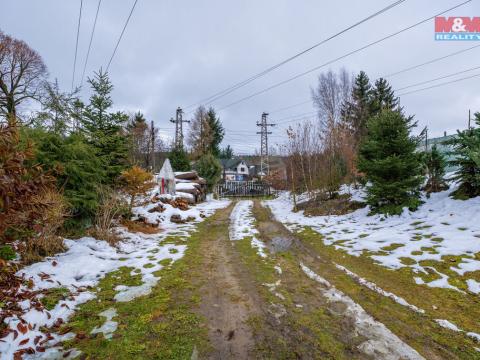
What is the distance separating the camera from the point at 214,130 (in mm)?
30781

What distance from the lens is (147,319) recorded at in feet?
9.34

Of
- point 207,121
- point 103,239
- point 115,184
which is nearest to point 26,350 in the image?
point 103,239

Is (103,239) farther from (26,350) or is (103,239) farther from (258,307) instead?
(258,307)

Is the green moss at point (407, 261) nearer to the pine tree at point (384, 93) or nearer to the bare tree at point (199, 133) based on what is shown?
the pine tree at point (384, 93)

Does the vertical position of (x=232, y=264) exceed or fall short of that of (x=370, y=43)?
it falls short

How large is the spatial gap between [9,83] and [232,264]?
69.7 ft

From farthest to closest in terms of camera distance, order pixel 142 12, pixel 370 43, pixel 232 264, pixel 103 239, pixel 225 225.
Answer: pixel 225 225
pixel 370 43
pixel 142 12
pixel 103 239
pixel 232 264

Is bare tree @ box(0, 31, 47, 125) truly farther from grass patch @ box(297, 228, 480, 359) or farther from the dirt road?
grass patch @ box(297, 228, 480, 359)

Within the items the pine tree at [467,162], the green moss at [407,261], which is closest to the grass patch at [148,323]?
the green moss at [407,261]

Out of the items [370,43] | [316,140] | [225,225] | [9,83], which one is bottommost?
[225,225]

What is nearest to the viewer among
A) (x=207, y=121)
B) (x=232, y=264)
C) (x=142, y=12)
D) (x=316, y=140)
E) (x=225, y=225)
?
(x=232, y=264)

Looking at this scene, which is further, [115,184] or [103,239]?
[115,184]

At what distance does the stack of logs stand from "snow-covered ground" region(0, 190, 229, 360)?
271 inches

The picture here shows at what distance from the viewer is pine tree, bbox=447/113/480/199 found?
243 inches
